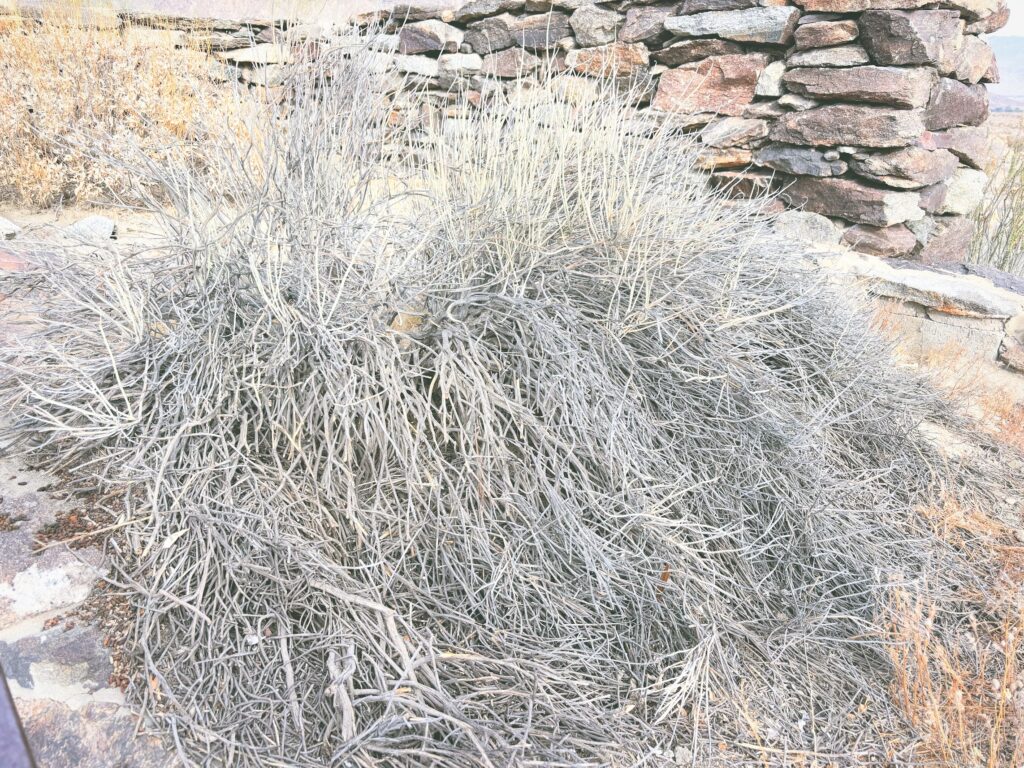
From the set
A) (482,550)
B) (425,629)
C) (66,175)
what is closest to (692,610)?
(482,550)

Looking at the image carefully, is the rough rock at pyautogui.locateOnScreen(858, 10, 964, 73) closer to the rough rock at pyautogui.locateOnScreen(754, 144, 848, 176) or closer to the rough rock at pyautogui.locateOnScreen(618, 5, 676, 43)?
the rough rock at pyautogui.locateOnScreen(754, 144, 848, 176)

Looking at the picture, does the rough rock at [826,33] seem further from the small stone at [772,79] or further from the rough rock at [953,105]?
the rough rock at [953,105]

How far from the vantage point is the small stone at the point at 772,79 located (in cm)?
362

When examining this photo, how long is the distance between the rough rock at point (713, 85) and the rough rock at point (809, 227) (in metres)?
0.63

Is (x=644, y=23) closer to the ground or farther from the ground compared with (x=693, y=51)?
farther from the ground

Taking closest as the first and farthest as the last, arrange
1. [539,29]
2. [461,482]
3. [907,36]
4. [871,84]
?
1. [461,482]
2. [907,36]
3. [871,84]
4. [539,29]

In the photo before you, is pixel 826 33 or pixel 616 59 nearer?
pixel 826 33

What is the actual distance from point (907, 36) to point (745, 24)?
755mm

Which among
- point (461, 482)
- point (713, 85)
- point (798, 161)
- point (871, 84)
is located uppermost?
point (871, 84)

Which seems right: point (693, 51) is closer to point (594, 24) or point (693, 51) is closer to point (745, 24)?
point (745, 24)

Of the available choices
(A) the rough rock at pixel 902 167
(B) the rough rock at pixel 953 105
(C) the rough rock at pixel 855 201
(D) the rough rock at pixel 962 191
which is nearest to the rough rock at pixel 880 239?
(C) the rough rock at pixel 855 201

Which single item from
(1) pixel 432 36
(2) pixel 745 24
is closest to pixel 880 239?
(2) pixel 745 24

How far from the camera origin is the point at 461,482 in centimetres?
169

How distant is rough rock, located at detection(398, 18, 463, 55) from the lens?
4660 mm
